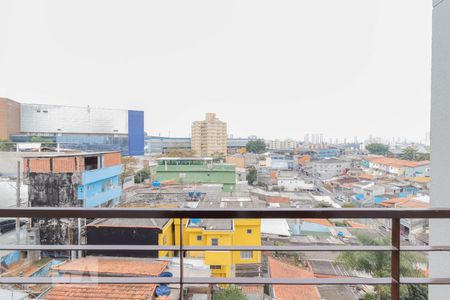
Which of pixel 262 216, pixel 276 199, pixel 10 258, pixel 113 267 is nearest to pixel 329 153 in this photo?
pixel 276 199

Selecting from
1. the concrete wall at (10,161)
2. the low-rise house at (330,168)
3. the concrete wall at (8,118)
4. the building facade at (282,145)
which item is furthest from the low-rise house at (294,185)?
the concrete wall at (8,118)

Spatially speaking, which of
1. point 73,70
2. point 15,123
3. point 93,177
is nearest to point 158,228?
point 93,177

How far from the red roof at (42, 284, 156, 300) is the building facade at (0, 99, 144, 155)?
1.17m

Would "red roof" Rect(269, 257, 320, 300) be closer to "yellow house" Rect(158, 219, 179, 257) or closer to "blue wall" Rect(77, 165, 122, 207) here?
"yellow house" Rect(158, 219, 179, 257)

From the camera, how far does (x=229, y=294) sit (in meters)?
1.43

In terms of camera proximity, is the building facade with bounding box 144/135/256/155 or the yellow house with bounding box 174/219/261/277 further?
the building facade with bounding box 144/135/256/155

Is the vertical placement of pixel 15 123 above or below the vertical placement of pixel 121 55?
below

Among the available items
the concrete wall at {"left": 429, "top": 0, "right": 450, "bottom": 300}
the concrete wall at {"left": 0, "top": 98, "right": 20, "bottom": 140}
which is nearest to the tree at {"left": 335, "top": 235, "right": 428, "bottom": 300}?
the concrete wall at {"left": 429, "top": 0, "right": 450, "bottom": 300}

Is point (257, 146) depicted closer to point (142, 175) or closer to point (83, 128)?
point (142, 175)

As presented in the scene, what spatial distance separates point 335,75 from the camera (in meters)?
2.47

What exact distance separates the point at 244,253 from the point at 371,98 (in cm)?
178

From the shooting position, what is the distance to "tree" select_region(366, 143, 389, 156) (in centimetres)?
230

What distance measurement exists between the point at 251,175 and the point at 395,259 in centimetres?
125

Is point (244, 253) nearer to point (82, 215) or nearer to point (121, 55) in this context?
point (82, 215)
